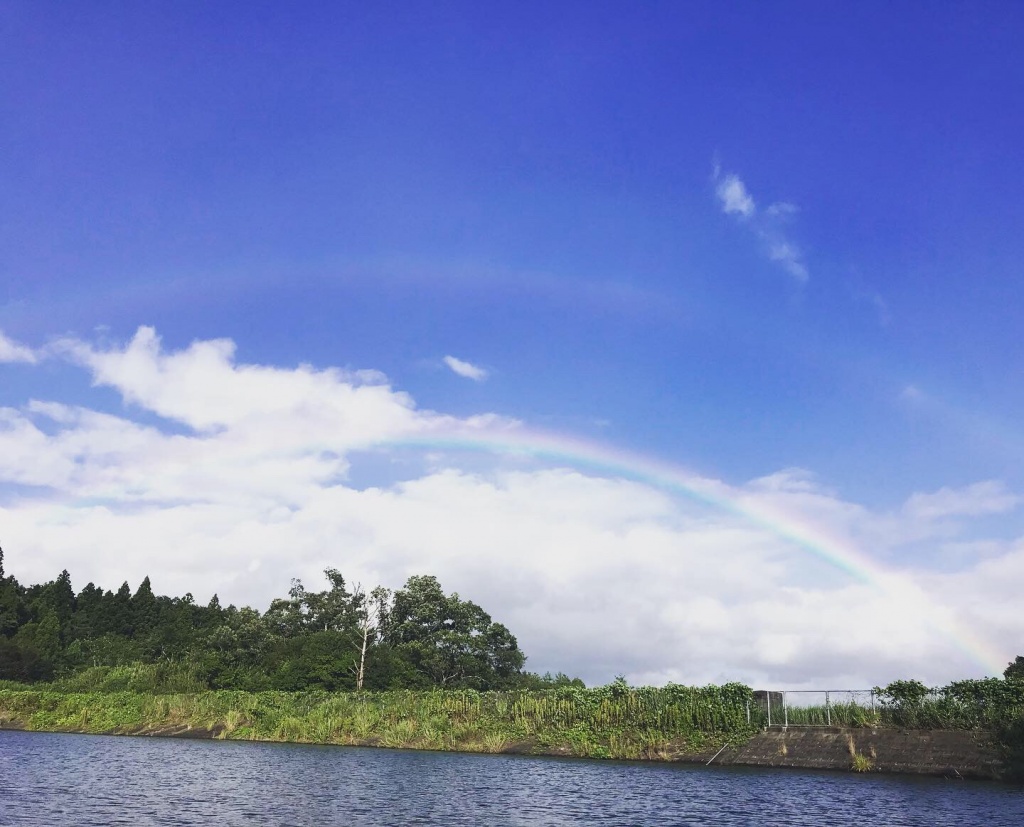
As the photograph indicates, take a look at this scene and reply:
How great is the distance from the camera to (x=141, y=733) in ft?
250

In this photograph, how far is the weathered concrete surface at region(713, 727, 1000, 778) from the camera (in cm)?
4369

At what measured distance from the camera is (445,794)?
34375mm

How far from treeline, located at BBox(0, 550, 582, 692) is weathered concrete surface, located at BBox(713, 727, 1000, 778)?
4070 centimetres

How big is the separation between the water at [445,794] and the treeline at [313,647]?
41.5 metres

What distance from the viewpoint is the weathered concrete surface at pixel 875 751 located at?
43688 millimetres

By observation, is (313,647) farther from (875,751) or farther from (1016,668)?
(1016,668)

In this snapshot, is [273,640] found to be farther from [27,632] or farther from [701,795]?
[701,795]

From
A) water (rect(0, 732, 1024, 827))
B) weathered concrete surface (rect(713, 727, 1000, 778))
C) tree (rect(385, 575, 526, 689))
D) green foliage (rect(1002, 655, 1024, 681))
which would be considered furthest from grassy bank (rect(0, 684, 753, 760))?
green foliage (rect(1002, 655, 1024, 681))

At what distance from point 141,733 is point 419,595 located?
44.8 m

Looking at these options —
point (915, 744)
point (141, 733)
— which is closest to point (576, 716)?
point (915, 744)

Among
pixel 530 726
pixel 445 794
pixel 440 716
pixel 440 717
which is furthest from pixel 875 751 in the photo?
pixel 440 716

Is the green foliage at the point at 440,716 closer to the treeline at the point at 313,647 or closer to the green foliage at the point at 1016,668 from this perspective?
the treeline at the point at 313,647

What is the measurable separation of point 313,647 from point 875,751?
215ft

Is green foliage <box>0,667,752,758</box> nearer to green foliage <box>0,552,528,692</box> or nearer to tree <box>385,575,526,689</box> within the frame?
green foliage <box>0,552,528,692</box>
